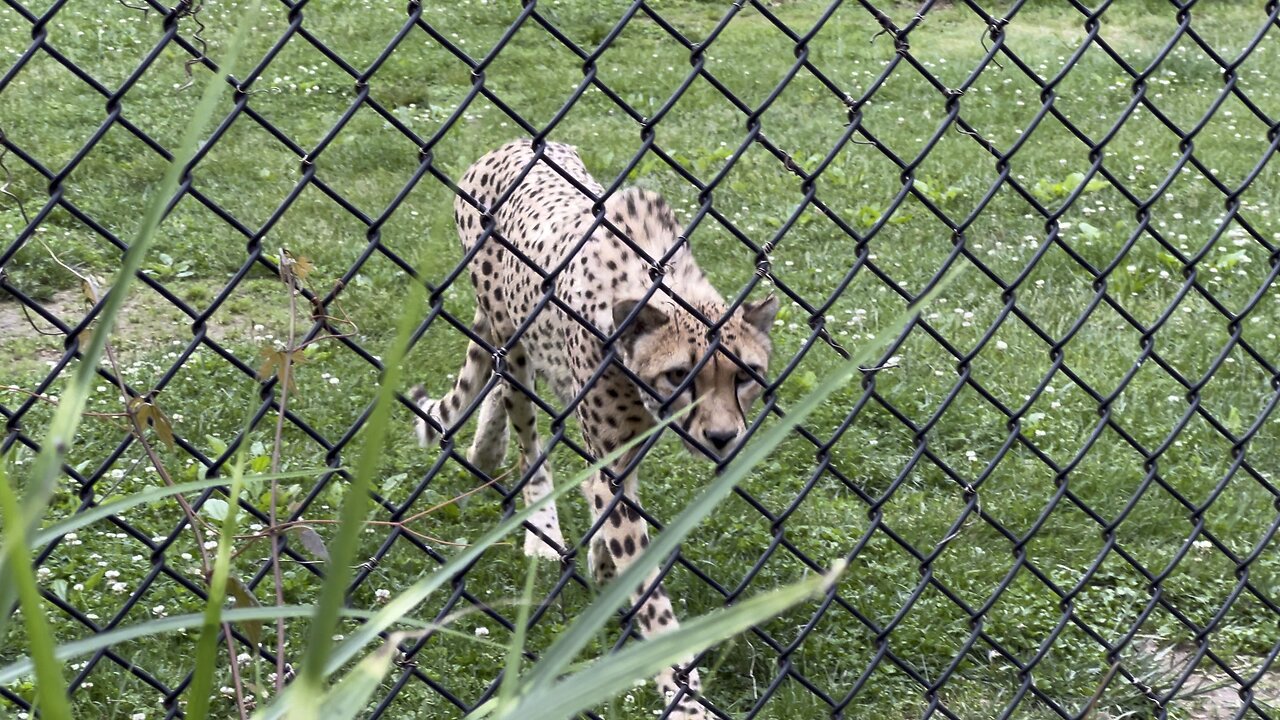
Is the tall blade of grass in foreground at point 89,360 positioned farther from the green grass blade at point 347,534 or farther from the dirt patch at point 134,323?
the dirt patch at point 134,323

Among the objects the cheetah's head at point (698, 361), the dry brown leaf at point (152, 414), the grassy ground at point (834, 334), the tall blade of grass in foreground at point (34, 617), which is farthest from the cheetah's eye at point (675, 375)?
the tall blade of grass in foreground at point (34, 617)

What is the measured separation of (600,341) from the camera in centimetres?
283

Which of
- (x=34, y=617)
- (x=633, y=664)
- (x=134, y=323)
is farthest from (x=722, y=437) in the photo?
(x=134, y=323)

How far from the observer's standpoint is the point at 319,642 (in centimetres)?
78

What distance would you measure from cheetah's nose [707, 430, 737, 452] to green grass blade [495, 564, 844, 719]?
2.22m

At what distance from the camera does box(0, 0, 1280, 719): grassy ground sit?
339 centimetres

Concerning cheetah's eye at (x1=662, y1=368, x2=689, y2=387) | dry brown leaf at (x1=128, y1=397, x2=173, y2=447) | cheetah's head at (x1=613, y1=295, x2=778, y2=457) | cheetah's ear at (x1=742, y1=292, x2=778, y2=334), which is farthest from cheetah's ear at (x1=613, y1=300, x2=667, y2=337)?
dry brown leaf at (x1=128, y1=397, x2=173, y2=447)

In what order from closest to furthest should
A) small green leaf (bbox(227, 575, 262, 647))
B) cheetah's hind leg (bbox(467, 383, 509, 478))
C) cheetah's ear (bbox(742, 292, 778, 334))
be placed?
small green leaf (bbox(227, 575, 262, 647)) → cheetah's ear (bbox(742, 292, 778, 334)) → cheetah's hind leg (bbox(467, 383, 509, 478))

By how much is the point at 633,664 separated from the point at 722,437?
7.49 ft

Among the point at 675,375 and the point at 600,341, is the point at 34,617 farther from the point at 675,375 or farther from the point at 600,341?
the point at 675,375

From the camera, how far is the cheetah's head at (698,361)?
10.7 feet

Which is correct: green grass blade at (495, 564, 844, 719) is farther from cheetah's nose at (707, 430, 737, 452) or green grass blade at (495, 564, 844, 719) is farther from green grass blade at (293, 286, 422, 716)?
cheetah's nose at (707, 430, 737, 452)

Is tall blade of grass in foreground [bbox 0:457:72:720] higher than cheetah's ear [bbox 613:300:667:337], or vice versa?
cheetah's ear [bbox 613:300:667:337]

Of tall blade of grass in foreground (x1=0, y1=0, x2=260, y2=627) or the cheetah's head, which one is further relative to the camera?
the cheetah's head
